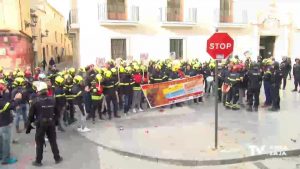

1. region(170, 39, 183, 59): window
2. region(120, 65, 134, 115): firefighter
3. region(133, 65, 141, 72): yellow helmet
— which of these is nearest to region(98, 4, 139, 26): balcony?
region(170, 39, 183, 59): window

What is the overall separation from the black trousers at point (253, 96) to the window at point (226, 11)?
42.6 feet

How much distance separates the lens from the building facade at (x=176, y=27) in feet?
75.7

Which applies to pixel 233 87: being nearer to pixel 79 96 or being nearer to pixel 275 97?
pixel 275 97

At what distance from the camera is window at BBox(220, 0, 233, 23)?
2648cm

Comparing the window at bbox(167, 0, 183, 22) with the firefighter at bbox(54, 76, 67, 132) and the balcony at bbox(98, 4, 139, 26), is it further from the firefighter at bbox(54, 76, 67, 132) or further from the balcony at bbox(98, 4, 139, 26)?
the firefighter at bbox(54, 76, 67, 132)

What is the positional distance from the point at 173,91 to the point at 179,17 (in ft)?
36.9

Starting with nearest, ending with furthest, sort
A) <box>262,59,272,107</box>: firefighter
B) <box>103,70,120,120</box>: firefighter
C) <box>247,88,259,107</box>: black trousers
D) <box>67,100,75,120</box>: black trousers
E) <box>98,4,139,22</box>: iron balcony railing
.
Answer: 1. <box>67,100,75,120</box>: black trousers
2. <box>103,70,120,120</box>: firefighter
3. <box>247,88,259,107</box>: black trousers
4. <box>262,59,272,107</box>: firefighter
5. <box>98,4,139,22</box>: iron balcony railing

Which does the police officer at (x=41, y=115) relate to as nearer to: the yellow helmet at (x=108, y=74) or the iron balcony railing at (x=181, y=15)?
the yellow helmet at (x=108, y=74)

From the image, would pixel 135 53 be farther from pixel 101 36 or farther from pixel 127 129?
pixel 127 129

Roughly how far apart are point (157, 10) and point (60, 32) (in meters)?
31.7

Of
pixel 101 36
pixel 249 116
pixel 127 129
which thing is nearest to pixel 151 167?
pixel 127 129

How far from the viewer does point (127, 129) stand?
38.4 ft

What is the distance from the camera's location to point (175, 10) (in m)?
25.0

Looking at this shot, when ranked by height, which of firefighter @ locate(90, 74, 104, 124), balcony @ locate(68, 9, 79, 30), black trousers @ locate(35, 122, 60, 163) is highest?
balcony @ locate(68, 9, 79, 30)
